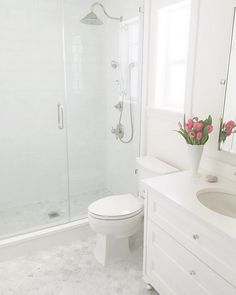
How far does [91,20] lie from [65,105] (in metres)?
0.95

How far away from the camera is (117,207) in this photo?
6.88 feet

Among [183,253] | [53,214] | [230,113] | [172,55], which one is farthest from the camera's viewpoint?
[53,214]

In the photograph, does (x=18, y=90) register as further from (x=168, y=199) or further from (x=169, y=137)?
(x=168, y=199)

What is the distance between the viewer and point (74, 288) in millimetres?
1880

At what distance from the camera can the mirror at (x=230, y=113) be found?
1.63m

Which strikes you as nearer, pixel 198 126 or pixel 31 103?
pixel 198 126

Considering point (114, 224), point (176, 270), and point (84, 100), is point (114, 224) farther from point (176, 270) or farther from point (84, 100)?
point (84, 100)

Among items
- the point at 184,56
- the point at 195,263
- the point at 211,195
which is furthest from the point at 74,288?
the point at 184,56

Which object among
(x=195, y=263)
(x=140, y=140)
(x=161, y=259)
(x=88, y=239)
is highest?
(x=140, y=140)

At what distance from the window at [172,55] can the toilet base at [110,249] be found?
3.92 ft

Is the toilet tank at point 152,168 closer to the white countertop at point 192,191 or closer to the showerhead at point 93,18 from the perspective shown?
the white countertop at point 192,191

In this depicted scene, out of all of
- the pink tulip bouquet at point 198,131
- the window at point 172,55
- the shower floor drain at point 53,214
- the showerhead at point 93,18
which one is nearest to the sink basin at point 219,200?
the pink tulip bouquet at point 198,131

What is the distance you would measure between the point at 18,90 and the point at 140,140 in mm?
1375

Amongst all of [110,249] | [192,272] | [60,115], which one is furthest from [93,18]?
[192,272]
